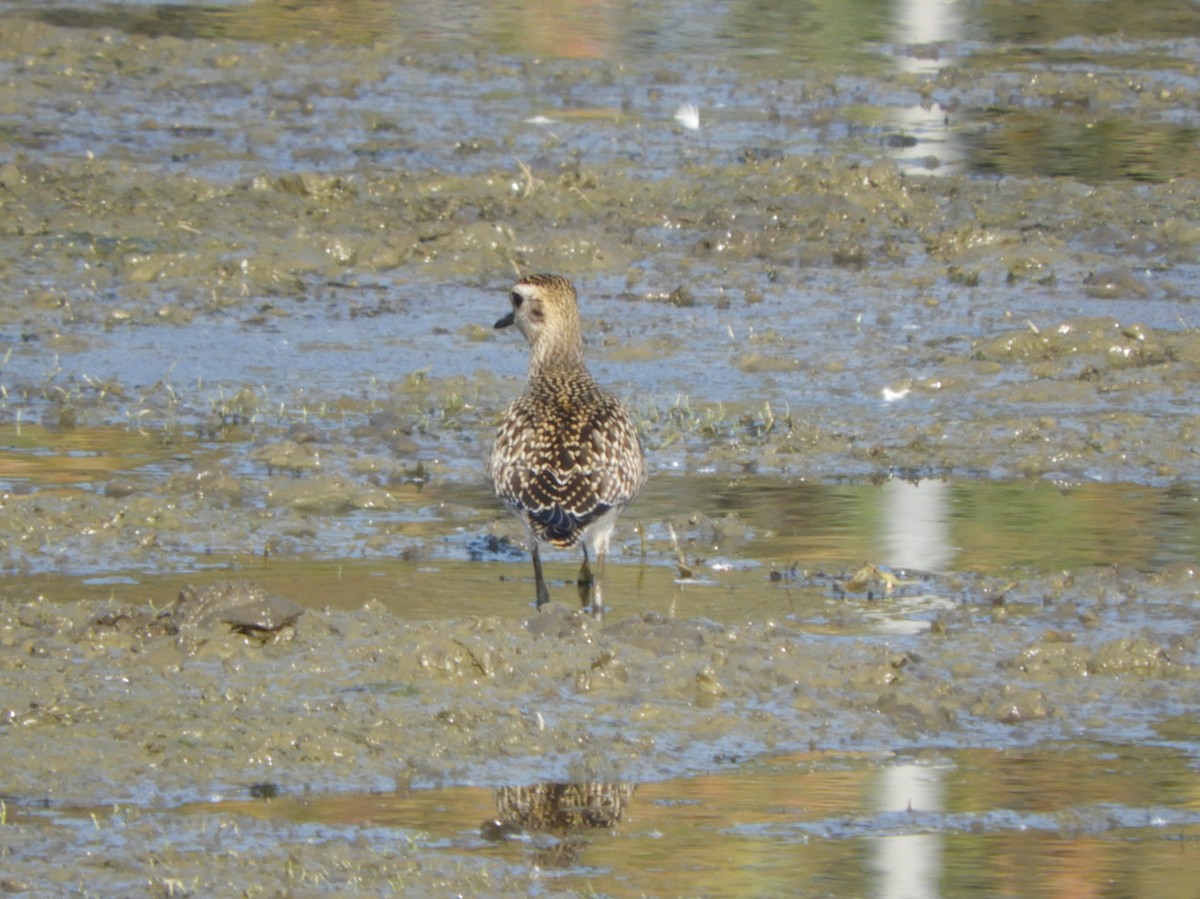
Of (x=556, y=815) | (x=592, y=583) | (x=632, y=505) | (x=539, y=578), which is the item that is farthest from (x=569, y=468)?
(x=556, y=815)

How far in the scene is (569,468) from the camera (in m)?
7.40

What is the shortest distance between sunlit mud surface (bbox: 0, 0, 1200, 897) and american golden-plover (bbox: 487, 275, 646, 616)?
9.2 inches

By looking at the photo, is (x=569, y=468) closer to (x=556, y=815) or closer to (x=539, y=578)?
(x=539, y=578)

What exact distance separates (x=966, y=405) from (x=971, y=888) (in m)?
5.33

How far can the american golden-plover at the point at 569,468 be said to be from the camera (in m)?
7.34

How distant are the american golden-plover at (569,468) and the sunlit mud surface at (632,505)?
235mm

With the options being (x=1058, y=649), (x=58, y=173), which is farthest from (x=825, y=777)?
(x=58, y=173)

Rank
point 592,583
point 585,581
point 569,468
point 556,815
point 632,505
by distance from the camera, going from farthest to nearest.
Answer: point 632,505
point 585,581
point 592,583
point 569,468
point 556,815

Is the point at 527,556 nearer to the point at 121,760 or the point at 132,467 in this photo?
the point at 132,467

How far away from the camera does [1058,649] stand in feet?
22.6

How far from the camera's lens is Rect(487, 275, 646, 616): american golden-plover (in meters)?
7.34

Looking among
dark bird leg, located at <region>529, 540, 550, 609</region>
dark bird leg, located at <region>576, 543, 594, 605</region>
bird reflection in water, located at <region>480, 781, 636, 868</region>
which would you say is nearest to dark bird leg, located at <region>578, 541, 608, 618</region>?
dark bird leg, located at <region>576, 543, 594, 605</region>

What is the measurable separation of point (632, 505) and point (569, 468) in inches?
55.4

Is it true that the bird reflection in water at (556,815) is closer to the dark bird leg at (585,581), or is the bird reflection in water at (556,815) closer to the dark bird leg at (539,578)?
the dark bird leg at (539,578)
